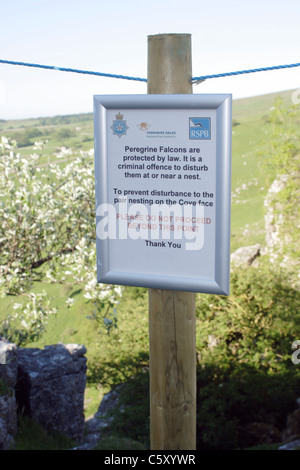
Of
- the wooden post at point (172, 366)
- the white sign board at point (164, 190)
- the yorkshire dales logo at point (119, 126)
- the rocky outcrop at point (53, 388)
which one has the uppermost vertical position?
the yorkshire dales logo at point (119, 126)

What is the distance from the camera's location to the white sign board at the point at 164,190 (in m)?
3.09

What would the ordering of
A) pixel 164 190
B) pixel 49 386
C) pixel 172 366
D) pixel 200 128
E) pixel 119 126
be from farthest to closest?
pixel 49 386, pixel 172 366, pixel 119 126, pixel 164 190, pixel 200 128

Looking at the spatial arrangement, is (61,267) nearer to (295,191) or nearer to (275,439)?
(275,439)

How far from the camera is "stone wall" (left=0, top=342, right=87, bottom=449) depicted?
7.87 meters

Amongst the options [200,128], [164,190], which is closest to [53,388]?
[164,190]

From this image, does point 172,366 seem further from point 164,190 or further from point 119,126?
point 119,126

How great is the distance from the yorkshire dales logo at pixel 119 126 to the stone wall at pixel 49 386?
5.22m

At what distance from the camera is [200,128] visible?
3.08 metres

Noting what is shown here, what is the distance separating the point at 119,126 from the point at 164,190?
1.88 feet

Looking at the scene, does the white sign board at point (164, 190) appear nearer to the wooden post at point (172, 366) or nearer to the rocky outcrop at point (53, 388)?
the wooden post at point (172, 366)

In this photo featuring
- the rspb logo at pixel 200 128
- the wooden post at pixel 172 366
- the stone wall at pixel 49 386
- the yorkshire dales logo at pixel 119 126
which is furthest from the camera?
the stone wall at pixel 49 386

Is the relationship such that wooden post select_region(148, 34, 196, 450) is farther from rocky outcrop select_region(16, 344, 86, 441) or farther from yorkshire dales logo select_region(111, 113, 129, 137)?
rocky outcrop select_region(16, 344, 86, 441)

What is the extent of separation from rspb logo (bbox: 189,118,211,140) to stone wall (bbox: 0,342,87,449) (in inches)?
220

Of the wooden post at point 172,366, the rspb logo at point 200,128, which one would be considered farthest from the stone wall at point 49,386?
the rspb logo at point 200,128
